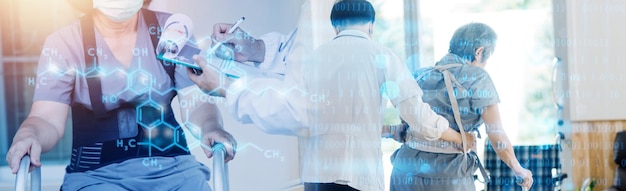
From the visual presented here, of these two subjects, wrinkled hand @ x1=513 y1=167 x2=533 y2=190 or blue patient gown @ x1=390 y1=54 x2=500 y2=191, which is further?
wrinkled hand @ x1=513 y1=167 x2=533 y2=190

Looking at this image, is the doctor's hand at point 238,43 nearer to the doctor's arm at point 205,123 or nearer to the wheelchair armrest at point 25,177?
the doctor's arm at point 205,123

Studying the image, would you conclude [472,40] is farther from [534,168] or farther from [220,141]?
[220,141]

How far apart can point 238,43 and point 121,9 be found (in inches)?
9.7

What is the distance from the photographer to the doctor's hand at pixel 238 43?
57.5 inches

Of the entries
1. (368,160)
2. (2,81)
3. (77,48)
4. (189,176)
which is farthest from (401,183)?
(2,81)

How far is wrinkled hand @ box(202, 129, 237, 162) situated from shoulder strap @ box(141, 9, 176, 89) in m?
0.14

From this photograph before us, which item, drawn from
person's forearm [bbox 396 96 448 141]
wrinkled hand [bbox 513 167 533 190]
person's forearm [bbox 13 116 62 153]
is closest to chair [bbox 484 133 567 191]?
wrinkled hand [bbox 513 167 533 190]

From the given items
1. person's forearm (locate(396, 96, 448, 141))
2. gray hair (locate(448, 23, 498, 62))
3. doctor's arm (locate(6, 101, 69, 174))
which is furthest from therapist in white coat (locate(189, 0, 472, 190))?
doctor's arm (locate(6, 101, 69, 174))

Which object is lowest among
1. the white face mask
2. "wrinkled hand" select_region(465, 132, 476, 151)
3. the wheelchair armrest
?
the wheelchair armrest

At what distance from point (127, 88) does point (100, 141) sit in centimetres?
12

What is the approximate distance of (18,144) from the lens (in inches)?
57.0

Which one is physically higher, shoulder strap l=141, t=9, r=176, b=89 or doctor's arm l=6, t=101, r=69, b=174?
shoulder strap l=141, t=9, r=176, b=89

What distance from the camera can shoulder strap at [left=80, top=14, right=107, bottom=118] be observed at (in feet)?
4.71

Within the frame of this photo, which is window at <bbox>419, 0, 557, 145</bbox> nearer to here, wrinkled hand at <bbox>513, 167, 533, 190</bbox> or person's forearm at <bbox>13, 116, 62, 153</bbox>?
wrinkled hand at <bbox>513, 167, 533, 190</bbox>
